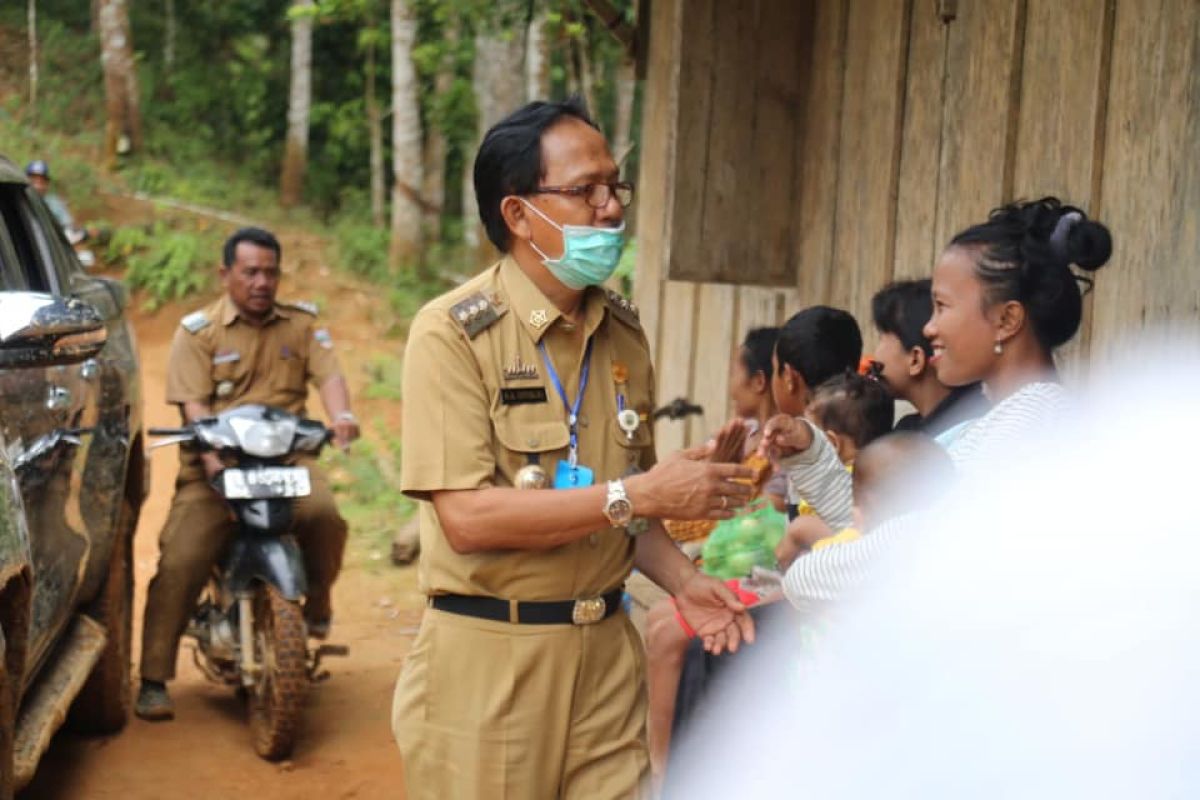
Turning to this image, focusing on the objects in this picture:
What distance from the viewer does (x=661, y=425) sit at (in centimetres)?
746

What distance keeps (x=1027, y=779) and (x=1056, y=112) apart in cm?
257

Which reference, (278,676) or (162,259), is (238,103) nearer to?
(162,259)

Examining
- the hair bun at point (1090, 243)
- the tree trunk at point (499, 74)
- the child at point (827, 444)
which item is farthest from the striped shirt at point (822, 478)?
the tree trunk at point (499, 74)

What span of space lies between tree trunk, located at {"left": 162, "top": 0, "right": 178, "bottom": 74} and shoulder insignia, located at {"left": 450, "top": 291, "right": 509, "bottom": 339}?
839 inches

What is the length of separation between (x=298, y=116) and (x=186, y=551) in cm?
1438

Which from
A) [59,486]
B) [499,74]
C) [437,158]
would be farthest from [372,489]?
[437,158]

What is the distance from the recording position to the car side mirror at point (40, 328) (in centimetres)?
388

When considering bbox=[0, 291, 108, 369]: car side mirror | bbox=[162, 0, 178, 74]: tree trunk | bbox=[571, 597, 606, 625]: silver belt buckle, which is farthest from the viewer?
bbox=[162, 0, 178, 74]: tree trunk

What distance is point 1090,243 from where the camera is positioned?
3.33 m

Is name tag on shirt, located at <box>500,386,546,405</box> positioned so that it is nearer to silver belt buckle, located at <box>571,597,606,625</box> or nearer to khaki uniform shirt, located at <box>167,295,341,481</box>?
silver belt buckle, located at <box>571,597,606,625</box>

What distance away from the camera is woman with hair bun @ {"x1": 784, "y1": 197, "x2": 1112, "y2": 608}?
331 centimetres

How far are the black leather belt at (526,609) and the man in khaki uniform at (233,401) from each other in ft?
10.7

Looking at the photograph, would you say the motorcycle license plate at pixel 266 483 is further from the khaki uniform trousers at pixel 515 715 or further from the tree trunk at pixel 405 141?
the tree trunk at pixel 405 141

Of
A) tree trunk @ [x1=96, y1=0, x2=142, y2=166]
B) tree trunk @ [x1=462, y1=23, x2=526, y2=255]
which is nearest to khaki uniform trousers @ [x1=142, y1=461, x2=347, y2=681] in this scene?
tree trunk @ [x1=462, y1=23, x2=526, y2=255]
